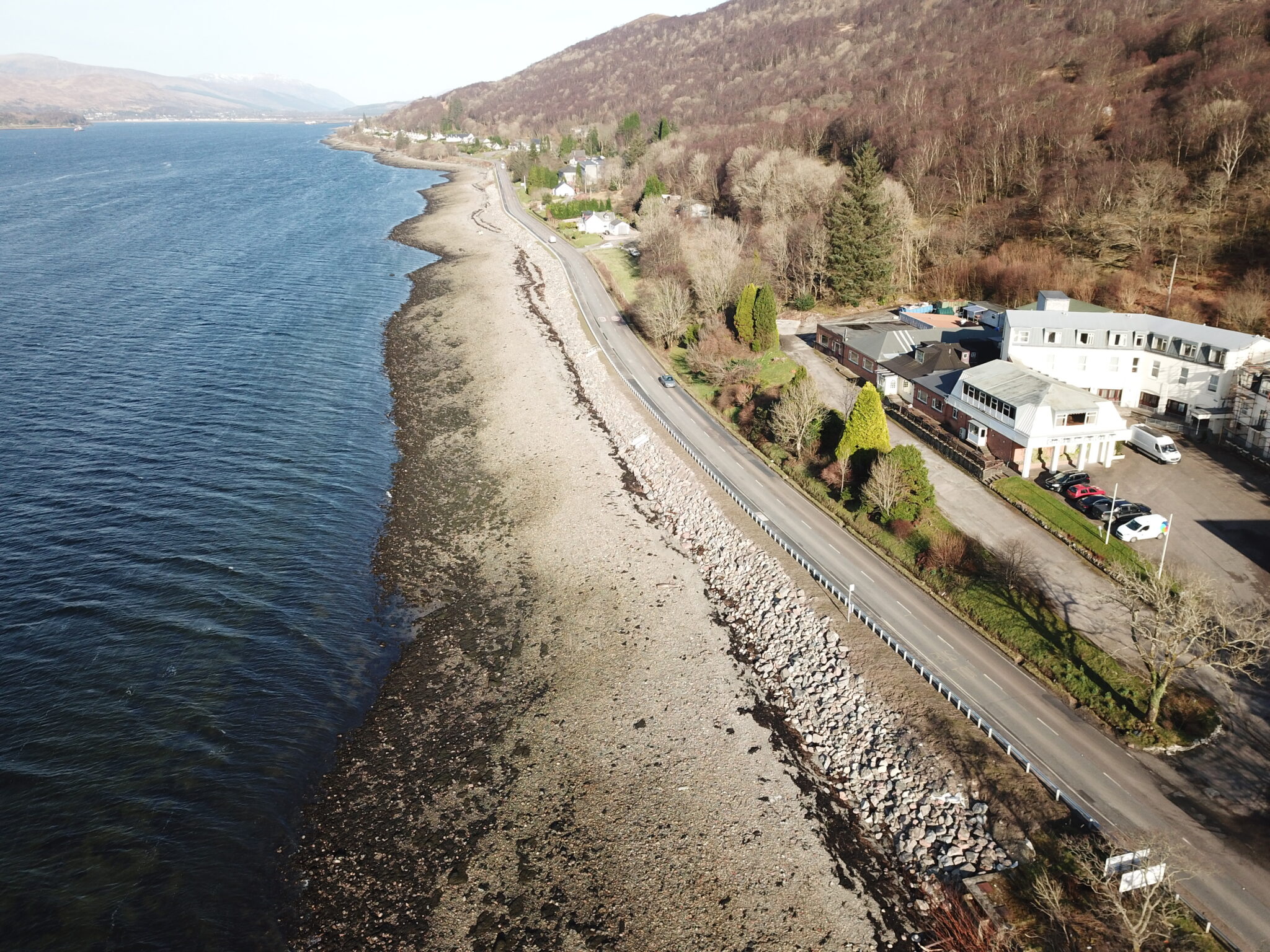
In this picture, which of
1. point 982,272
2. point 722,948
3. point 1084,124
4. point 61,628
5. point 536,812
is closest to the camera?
point 722,948

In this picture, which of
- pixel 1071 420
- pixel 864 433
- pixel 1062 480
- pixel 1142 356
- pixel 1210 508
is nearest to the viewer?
pixel 1210 508

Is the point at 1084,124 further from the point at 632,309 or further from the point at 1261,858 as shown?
the point at 1261,858

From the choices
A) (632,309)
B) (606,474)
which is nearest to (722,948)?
(606,474)

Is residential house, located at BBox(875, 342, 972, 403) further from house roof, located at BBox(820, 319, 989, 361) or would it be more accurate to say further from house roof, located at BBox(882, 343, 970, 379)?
house roof, located at BBox(820, 319, 989, 361)

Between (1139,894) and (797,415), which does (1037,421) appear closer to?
(797,415)

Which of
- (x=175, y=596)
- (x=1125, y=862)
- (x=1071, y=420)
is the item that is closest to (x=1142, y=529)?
(x=1071, y=420)

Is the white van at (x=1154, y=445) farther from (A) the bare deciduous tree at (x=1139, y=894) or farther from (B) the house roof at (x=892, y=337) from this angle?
(A) the bare deciduous tree at (x=1139, y=894)

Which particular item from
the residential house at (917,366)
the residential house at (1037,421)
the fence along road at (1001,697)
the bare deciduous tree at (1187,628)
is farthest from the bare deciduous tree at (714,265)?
the bare deciduous tree at (1187,628)
